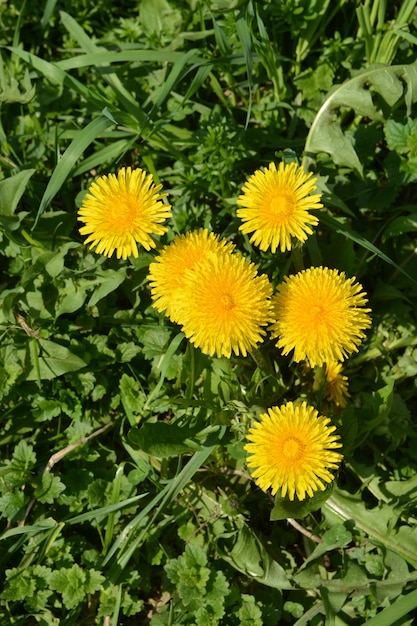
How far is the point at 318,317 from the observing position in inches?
72.6

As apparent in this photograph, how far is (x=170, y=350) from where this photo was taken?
91.7 inches

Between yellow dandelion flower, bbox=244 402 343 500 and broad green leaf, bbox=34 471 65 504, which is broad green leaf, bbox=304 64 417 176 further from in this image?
broad green leaf, bbox=34 471 65 504

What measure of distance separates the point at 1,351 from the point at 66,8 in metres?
1.64

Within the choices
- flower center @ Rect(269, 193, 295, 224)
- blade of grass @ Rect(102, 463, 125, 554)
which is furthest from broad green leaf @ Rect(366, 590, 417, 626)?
flower center @ Rect(269, 193, 295, 224)

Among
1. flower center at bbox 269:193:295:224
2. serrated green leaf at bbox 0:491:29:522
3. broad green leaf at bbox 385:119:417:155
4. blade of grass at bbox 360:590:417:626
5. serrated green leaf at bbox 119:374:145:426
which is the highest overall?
broad green leaf at bbox 385:119:417:155

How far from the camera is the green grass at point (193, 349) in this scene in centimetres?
229

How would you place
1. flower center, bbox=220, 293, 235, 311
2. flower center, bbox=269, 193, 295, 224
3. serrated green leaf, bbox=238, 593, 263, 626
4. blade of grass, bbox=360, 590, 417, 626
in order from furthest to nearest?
1. serrated green leaf, bbox=238, 593, 263, 626
2. blade of grass, bbox=360, 590, 417, 626
3. flower center, bbox=269, 193, 295, 224
4. flower center, bbox=220, 293, 235, 311

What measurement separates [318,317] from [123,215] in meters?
0.66

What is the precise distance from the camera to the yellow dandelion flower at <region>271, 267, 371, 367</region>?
185 cm

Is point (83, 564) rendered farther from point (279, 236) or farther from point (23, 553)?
point (279, 236)

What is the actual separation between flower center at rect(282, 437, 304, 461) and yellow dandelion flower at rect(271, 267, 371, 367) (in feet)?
0.78

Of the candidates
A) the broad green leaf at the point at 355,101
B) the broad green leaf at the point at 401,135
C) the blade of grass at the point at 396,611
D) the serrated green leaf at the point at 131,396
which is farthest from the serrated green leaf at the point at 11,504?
the broad green leaf at the point at 401,135

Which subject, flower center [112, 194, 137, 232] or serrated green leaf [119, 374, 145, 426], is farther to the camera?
serrated green leaf [119, 374, 145, 426]

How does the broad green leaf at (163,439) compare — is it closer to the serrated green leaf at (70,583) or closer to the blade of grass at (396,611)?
the serrated green leaf at (70,583)
